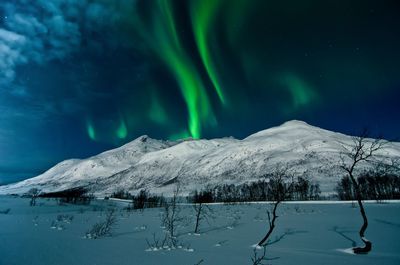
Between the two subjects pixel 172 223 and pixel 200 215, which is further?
pixel 200 215

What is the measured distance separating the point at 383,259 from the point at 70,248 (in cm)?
1181

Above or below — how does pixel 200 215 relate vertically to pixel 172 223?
below

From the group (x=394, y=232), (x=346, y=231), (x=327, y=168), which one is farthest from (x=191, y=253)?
(x=327, y=168)

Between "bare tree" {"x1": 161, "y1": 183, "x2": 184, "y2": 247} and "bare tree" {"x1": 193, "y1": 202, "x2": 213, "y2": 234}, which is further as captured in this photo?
"bare tree" {"x1": 193, "y1": 202, "x2": 213, "y2": 234}

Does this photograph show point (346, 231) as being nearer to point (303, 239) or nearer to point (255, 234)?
point (303, 239)

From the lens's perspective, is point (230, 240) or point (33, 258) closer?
point (33, 258)

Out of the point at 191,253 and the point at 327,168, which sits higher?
the point at 327,168

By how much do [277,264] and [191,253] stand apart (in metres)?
3.24

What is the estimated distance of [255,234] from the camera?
47.6 ft

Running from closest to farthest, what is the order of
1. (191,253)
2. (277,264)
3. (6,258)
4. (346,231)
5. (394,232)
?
(6,258)
(277,264)
(191,253)
(394,232)
(346,231)

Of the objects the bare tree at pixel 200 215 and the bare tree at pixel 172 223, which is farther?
the bare tree at pixel 200 215

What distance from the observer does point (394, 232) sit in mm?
13836

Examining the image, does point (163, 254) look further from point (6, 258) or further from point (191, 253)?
point (6, 258)

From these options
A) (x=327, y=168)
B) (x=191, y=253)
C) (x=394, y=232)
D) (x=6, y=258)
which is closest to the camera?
(x=6, y=258)
